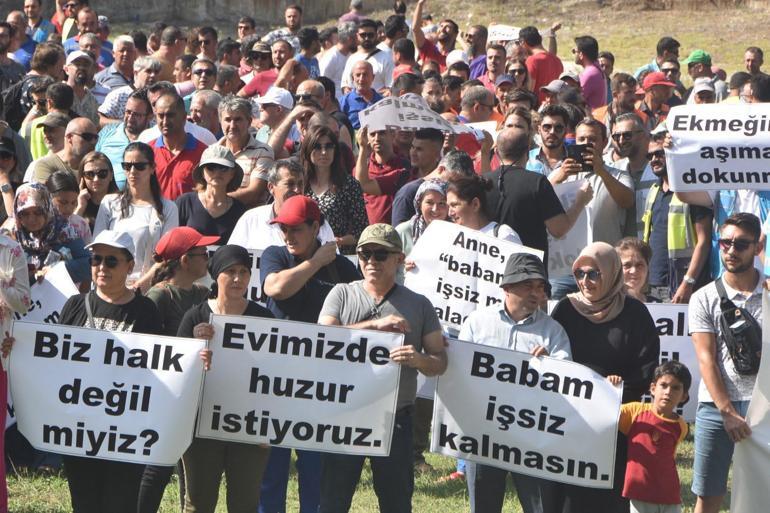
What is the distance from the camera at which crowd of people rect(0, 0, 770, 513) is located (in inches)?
304

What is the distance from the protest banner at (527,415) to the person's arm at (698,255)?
308 centimetres

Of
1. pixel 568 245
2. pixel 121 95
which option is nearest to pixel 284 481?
pixel 568 245

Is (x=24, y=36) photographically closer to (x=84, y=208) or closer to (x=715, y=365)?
(x=84, y=208)

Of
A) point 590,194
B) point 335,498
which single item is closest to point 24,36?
point 590,194

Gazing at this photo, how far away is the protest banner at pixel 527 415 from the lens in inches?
299

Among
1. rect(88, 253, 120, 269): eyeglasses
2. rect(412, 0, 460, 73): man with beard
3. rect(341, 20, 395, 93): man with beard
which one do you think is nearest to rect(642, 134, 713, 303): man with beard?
rect(88, 253, 120, 269): eyeglasses

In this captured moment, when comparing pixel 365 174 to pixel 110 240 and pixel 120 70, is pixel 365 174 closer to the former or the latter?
pixel 110 240

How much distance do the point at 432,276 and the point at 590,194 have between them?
1693 millimetres

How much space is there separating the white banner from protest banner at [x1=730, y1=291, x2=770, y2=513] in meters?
4.26

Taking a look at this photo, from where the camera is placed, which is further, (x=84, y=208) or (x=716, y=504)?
(x=84, y=208)

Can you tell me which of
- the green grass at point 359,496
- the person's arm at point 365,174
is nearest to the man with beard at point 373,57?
the person's arm at point 365,174

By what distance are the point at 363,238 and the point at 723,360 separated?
7.21ft

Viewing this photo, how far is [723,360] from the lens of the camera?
805cm

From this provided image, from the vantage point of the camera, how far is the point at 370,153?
460 inches
